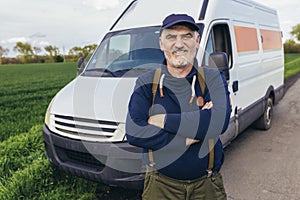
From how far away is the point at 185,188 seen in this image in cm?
196

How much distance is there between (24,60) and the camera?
7644 centimetres

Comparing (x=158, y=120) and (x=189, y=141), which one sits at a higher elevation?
(x=158, y=120)

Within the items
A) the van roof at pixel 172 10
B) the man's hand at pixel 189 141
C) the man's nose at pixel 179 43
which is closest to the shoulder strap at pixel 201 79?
the man's nose at pixel 179 43

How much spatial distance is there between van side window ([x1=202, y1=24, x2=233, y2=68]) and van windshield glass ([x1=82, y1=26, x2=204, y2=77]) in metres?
0.60

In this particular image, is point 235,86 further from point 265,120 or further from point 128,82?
point 265,120

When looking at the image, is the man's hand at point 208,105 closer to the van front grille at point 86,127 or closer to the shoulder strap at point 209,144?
the shoulder strap at point 209,144

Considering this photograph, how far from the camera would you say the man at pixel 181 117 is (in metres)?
1.83

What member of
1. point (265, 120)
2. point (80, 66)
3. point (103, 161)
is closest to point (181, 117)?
point (103, 161)

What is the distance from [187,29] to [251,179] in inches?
114

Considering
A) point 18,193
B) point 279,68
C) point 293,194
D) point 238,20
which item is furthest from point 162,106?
point 279,68

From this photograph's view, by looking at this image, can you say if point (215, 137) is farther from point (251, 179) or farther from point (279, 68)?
point (279, 68)

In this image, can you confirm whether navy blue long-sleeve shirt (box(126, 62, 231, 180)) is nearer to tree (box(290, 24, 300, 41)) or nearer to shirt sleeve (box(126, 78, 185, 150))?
shirt sleeve (box(126, 78, 185, 150))

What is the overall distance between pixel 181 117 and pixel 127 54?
2446mm

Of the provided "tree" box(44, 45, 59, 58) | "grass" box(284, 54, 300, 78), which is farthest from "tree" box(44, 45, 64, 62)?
"grass" box(284, 54, 300, 78)
